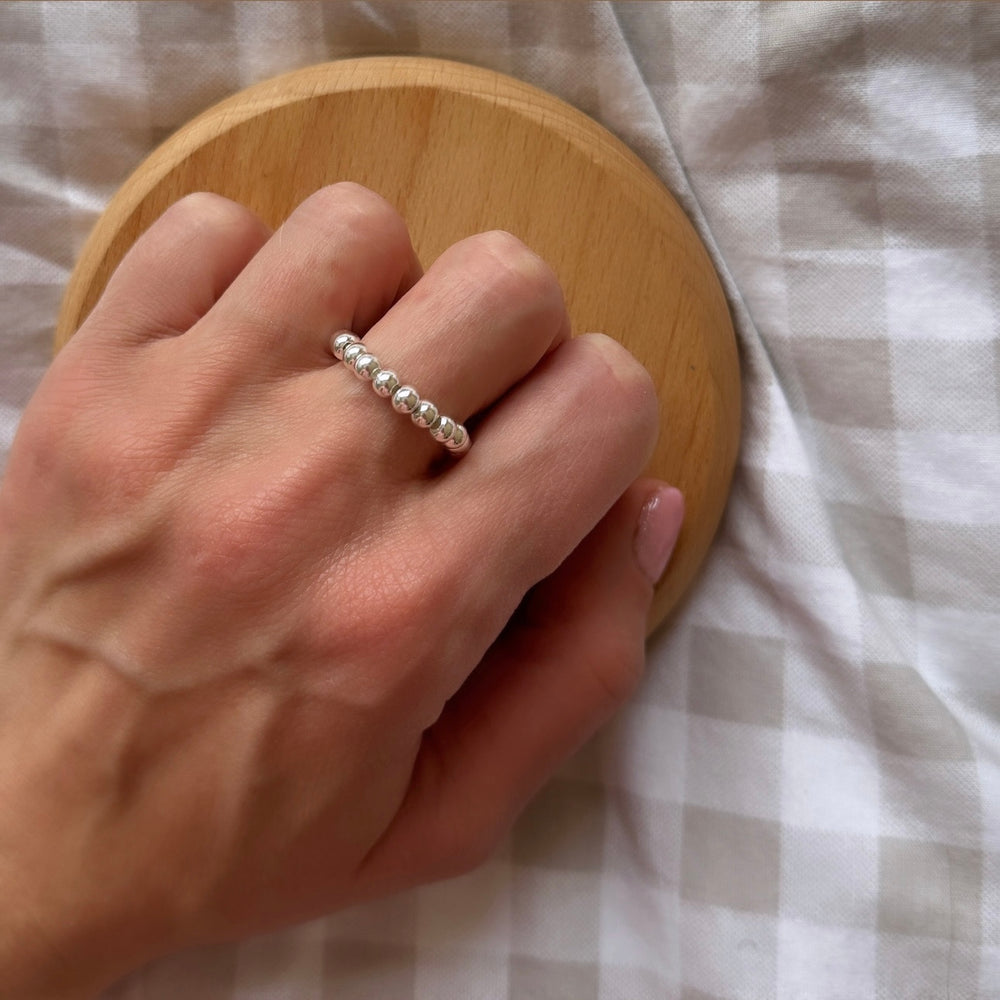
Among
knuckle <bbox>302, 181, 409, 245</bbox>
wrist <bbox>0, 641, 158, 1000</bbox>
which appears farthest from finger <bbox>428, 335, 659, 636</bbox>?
wrist <bbox>0, 641, 158, 1000</bbox>

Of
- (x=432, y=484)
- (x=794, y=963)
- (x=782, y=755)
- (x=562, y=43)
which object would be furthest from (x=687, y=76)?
(x=794, y=963)

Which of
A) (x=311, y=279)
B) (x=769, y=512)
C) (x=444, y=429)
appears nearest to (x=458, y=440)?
(x=444, y=429)

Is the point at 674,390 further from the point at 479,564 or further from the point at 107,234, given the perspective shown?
the point at 107,234

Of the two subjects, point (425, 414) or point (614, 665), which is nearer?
point (425, 414)

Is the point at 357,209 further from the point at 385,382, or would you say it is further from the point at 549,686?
the point at 549,686

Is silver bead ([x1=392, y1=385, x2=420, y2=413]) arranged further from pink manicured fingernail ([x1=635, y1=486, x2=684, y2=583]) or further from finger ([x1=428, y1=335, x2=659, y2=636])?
pink manicured fingernail ([x1=635, y1=486, x2=684, y2=583])

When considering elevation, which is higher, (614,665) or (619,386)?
(619,386)
